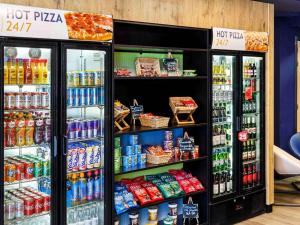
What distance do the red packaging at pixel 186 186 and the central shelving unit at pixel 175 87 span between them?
0.10 meters

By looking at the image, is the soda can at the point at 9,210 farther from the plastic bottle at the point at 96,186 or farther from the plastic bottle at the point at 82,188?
the plastic bottle at the point at 96,186

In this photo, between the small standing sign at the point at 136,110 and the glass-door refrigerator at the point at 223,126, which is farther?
the glass-door refrigerator at the point at 223,126

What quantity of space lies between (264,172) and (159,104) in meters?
1.83

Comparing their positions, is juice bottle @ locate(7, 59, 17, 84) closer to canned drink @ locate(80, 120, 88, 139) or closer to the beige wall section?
the beige wall section

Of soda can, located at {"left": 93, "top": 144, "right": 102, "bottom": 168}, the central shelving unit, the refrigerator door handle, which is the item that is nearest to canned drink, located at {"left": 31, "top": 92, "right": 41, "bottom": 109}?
the refrigerator door handle

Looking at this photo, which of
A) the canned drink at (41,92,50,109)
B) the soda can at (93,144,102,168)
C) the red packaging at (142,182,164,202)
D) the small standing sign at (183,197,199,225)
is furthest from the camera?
the small standing sign at (183,197,199,225)

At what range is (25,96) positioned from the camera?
144 inches

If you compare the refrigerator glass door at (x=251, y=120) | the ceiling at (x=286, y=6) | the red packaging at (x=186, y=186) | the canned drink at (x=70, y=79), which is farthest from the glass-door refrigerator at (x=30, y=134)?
the ceiling at (x=286, y=6)

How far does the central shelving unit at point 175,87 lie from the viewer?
15.5 ft

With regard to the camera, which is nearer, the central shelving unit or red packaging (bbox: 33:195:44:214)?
red packaging (bbox: 33:195:44:214)

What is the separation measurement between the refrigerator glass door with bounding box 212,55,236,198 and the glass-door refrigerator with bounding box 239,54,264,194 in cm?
16

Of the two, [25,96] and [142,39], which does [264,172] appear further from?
[25,96]

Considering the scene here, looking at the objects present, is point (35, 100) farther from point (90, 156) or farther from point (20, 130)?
point (90, 156)

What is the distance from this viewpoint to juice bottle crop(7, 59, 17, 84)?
3.50 meters
